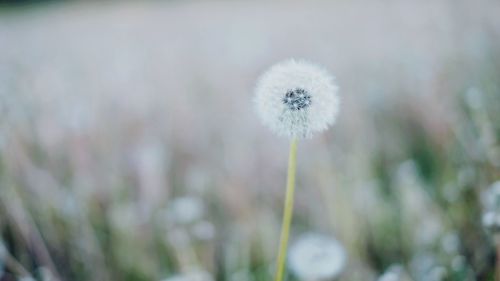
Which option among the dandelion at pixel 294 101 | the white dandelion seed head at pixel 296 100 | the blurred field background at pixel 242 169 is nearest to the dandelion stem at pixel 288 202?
the dandelion at pixel 294 101

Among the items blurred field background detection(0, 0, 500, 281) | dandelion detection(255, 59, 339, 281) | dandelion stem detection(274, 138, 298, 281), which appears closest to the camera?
dandelion stem detection(274, 138, 298, 281)

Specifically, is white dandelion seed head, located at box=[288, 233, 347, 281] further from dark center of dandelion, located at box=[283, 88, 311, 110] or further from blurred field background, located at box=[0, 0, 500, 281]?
dark center of dandelion, located at box=[283, 88, 311, 110]

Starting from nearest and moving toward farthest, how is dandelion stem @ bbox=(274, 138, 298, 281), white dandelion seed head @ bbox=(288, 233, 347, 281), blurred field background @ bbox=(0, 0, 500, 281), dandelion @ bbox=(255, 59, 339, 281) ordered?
dandelion stem @ bbox=(274, 138, 298, 281) < dandelion @ bbox=(255, 59, 339, 281) < white dandelion seed head @ bbox=(288, 233, 347, 281) < blurred field background @ bbox=(0, 0, 500, 281)

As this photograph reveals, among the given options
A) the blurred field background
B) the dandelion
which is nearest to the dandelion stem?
the dandelion

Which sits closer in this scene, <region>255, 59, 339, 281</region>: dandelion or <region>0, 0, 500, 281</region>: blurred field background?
<region>255, 59, 339, 281</region>: dandelion

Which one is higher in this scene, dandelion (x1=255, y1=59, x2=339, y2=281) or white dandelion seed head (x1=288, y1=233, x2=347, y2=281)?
dandelion (x1=255, y1=59, x2=339, y2=281)

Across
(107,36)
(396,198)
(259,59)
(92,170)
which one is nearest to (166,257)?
(92,170)
